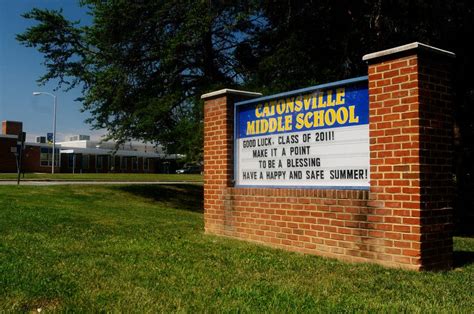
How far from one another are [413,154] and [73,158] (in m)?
64.7

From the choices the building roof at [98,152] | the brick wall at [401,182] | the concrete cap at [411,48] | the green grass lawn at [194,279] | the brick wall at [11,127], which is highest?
the brick wall at [11,127]

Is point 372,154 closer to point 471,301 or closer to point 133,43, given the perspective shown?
point 471,301

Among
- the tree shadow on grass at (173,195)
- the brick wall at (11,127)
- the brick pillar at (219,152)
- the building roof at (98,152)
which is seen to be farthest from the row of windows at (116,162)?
A: the brick pillar at (219,152)

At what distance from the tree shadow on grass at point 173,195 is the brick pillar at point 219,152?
478 inches

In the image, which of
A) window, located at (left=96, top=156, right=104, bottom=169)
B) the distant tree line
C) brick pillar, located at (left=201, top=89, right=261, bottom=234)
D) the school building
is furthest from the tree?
window, located at (left=96, top=156, right=104, bottom=169)

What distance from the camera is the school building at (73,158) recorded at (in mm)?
57688

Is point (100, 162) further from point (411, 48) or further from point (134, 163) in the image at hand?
point (411, 48)

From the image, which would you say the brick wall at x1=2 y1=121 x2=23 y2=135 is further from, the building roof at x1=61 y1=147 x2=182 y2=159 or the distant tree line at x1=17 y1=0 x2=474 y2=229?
the distant tree line at x1=17 y1=0 x2=474 y2=229

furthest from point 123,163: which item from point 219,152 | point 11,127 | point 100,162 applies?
point 219,152

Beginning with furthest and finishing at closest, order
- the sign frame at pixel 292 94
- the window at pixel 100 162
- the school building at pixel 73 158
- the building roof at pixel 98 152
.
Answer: the window at pixel 100 162 < the building roof at pixel 98 152 < the school building at pixel 73 158 < the sign frame at pixel 292 94

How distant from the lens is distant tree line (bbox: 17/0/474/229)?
14133 mm

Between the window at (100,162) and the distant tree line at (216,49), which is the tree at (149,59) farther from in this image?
the window at (100,162)

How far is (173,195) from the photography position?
24156 mm

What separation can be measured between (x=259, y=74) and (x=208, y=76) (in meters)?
4.63
